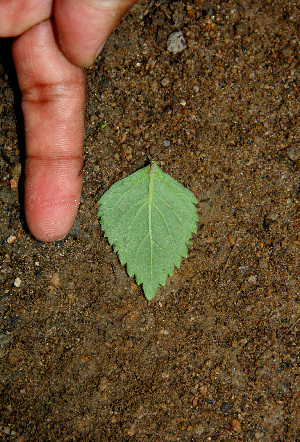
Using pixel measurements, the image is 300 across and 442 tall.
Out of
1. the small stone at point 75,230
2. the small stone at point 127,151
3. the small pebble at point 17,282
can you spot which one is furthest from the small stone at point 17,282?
the small stone at point 127,151

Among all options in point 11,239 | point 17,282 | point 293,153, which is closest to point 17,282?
point 17,282

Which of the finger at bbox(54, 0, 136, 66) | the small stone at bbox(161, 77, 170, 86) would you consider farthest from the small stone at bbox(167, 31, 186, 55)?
the finger at bbox(54, 0, 136, 66)

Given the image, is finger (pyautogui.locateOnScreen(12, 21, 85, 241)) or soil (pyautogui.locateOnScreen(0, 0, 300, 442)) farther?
soil (pyautogui.locateOnScreen(0, 0, 300, 442))

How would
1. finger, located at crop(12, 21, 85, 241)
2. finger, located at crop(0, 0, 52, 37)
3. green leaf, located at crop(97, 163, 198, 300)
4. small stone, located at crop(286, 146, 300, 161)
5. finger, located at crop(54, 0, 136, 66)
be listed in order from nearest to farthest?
finger, located at crop(54, 0, 136, 66)
finger, located at crop(0, 0, 52, 37)
finger, located at crop(12, 21, 85, 241)
green leaf, located at crop(97, 163, 198, 300)
small stone, located at crop(286, 146, 300, 161)

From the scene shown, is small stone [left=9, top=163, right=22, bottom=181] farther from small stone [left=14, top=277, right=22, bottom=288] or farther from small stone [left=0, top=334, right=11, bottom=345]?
small stone [left=0, top=334, right=11, bottom=345]

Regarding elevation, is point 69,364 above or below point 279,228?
below

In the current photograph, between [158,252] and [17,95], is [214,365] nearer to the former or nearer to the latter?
[158,252]

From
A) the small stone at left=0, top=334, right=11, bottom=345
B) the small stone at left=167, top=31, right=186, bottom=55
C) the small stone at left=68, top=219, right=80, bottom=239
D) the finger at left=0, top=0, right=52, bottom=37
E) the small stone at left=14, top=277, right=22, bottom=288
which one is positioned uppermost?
the finger at left=0, top=0, right=52, bottom=37

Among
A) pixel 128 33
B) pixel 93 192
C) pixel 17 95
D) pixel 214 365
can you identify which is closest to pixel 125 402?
pixel 214 365
